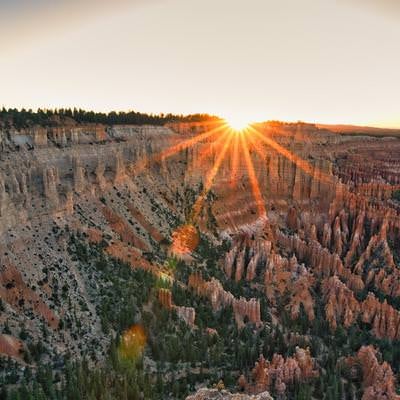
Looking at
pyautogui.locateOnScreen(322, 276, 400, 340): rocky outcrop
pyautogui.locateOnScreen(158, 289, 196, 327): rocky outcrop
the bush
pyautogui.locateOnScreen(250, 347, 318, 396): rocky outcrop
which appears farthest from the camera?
the bush

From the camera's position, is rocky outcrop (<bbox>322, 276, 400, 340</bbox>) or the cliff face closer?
the cliff face

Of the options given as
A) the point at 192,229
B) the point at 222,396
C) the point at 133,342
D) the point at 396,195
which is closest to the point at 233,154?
the point at 192,229

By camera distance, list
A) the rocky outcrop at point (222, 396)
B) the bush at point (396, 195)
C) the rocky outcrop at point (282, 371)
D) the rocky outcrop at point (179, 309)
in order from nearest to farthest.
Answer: the rocky outcrop at point (222, 396) < the rocky outcrop at point (282, 371) < the rocky outcrop at point (179, 309) < the bush at point (396, 195)

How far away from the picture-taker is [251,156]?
9250 cm

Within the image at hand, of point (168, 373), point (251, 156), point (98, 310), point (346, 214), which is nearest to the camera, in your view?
point (168, 373)

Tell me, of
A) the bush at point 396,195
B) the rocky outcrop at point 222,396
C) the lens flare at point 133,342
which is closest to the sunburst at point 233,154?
the bush at point 396,195

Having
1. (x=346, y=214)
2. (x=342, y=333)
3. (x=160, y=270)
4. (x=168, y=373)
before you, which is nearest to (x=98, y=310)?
(x=168, y=373)

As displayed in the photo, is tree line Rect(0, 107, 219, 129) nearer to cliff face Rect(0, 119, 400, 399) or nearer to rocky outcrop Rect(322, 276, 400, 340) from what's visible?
cliff face Rect(0, 119, 400, 399)

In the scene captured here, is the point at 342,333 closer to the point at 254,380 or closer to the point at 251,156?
the point at 254,380

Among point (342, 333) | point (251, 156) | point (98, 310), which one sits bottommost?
point (342, 333)

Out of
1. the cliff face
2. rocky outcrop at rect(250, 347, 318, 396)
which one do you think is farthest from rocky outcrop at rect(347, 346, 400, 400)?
rocky outcrop at rect(250, 347, 318, 396)

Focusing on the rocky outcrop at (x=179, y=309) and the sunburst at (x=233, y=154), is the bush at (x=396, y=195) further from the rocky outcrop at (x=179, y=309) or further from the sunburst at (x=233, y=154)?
the rocky outcrop at (x=179, y=309)

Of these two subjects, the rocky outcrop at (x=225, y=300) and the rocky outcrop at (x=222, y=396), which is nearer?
the rocky outcrop at (x=222, y=396)

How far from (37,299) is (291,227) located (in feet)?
171
